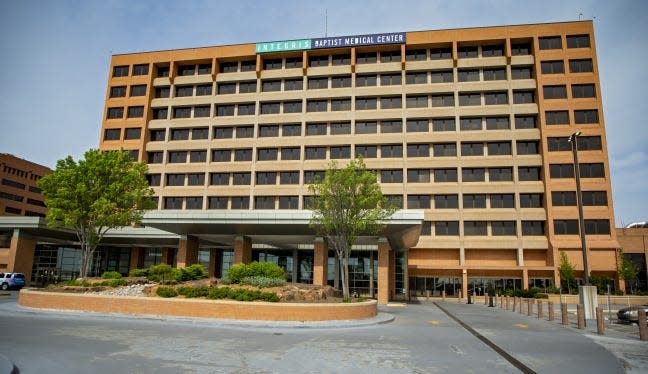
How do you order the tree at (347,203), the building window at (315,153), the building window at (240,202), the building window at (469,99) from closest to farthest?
the tree at (347,203) < the building window at (469,99) < the building window at (315,153) < the building window at (240,202)

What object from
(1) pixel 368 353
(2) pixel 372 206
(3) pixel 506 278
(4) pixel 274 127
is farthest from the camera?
(4) pixel 274 127

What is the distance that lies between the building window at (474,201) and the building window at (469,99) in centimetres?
1163

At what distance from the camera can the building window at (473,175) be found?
5372 centimetres

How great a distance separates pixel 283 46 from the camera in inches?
2340

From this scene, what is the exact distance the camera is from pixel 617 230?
54438 mm

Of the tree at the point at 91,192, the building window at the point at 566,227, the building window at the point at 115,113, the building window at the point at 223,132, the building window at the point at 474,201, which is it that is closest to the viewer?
the tree at the point at 91,192

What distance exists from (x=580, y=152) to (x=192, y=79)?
50.1 m

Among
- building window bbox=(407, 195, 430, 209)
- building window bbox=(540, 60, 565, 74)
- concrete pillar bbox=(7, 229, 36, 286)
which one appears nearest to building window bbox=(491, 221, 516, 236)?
building window bbox=(407, 195, 430, 209)

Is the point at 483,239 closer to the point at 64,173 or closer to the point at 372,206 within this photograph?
the point at 372,206

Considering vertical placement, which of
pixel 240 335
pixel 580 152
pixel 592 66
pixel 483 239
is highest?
pixel 592 66

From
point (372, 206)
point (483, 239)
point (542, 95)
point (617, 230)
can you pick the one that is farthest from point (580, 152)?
point (372, 206)

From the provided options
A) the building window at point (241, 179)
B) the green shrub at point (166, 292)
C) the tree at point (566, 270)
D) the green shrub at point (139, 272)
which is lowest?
the green shrub at point (166, 292)

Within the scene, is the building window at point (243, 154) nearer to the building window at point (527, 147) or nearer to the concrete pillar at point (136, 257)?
the concrete pillar at point (136, 257)

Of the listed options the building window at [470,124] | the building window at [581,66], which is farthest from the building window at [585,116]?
the building window at [470,124]
